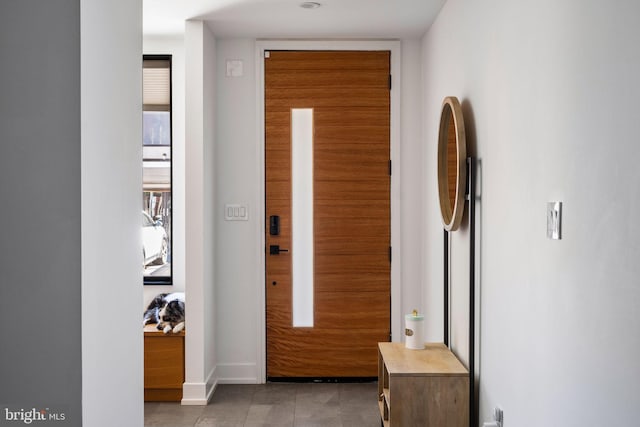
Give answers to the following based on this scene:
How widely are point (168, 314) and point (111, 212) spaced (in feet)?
8.45

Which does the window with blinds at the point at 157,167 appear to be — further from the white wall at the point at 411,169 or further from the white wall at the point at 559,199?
the white wall at the point at 559,199

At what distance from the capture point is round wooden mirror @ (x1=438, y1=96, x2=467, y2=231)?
2883mm

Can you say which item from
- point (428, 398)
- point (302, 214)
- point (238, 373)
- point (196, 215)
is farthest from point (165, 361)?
point (428, 398)

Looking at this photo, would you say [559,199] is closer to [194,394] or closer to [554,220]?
[554,220]

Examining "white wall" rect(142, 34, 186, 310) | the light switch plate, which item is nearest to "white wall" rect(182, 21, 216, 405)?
"white wall" rect(142, 34, 186, 310)

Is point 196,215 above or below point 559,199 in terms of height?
below

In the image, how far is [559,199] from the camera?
1815 mm

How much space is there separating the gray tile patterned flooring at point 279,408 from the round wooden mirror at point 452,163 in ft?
4.48

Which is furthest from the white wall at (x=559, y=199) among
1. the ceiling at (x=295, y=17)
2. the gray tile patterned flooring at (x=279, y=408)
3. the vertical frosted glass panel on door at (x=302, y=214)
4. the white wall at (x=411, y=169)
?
the vertical frosted glass panel on door at (x=302, y=214)

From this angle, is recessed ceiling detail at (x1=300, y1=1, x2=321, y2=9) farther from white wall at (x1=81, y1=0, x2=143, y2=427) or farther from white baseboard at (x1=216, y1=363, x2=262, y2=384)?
white baseboard at (x1=216, y1=363, x2=262, y2=384)

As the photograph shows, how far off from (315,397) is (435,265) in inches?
47.8

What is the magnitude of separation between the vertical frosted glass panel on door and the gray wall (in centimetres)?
299

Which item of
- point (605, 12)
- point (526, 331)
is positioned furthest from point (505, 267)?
point (605, 12)

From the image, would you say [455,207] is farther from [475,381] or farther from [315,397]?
[315,397]
